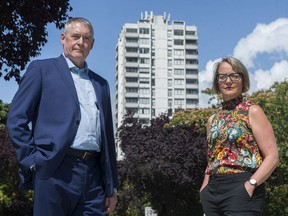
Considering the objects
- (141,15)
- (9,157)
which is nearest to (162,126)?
(9,157)

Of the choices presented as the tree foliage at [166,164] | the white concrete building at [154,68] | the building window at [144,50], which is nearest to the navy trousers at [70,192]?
the tree foliage at [166,164]

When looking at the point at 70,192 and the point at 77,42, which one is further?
the point at 77,42

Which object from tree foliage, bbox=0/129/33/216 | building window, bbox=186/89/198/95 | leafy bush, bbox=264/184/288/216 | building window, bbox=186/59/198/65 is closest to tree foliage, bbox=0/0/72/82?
leafy bush, bbox=264/184/288/216

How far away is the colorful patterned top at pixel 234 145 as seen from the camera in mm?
3795

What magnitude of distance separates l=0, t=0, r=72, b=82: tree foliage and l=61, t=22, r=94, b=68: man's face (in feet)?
28.7

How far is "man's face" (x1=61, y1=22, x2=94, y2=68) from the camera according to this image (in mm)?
3652

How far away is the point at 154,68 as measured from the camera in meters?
134

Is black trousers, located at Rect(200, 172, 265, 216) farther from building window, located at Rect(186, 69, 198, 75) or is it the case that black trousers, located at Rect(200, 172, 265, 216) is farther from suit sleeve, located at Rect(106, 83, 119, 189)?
building window, located at Rect(186, 69, 198, 75)

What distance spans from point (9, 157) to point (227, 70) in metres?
26.4

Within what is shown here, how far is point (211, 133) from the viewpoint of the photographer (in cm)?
405

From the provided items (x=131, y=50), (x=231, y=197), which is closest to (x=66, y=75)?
(x=231, y=197)

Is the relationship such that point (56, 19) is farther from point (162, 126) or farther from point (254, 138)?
point (162, 126)

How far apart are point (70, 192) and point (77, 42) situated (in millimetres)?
993

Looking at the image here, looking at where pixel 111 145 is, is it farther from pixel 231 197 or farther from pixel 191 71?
pixel 191 71
